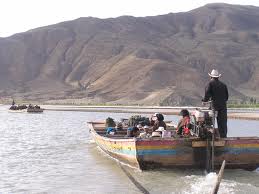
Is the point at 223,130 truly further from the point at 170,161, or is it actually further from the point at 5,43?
the point at 5,43

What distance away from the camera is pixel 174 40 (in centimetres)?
18600

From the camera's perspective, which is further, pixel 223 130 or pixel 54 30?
pixel 54 30

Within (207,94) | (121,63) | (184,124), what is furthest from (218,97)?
(121,63)

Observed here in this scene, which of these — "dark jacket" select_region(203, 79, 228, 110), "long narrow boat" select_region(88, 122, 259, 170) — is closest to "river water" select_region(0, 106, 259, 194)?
"long narrow boat" select_region(88, 122, 259, 170)

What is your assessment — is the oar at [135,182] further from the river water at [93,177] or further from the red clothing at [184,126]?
the red clothing at [184,126]

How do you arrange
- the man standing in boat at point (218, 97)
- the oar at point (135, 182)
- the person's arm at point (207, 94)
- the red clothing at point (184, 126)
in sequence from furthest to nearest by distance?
the red clothing at point (184, 126) → the man standing in boat at point (218, 97) → the person's arm at point (207, 94) → the oar at point (135, 182)

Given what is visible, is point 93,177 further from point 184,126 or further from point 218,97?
point 218,97

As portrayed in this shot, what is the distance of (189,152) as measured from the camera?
51.2 ft

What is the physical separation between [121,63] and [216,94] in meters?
138

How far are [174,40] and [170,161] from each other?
564 ft

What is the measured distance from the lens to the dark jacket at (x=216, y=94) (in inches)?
637

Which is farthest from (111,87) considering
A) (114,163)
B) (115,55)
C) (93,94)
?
(114,163)

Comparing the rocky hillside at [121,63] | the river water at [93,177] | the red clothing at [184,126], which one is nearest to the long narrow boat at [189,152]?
the river water at [93,177]

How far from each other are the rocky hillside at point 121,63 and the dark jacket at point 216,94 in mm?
92802
